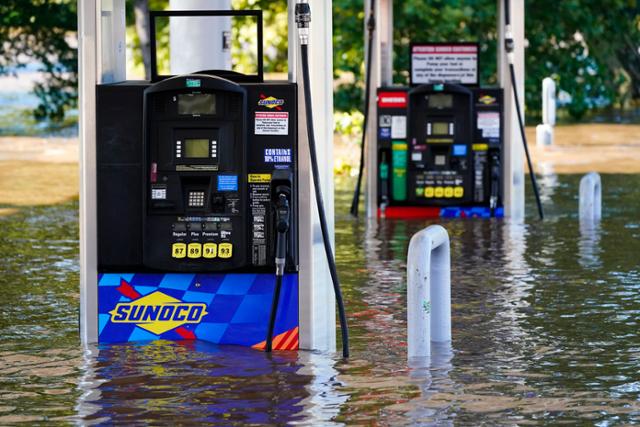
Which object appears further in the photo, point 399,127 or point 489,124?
point 399,127

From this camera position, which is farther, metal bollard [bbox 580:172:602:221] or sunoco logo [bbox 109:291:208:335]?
metal bollard [bbox 580:172:602:221]

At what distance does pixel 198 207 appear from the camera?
35.8 ft

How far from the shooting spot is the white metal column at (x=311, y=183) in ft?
35.5

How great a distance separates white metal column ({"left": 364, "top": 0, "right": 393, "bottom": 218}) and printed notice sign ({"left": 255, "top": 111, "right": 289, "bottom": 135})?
31.8ft

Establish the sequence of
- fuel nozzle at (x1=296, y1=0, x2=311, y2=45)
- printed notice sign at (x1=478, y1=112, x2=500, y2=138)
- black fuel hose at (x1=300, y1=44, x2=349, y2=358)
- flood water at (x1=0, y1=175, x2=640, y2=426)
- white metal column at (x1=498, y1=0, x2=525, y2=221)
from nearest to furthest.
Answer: flood water at (x1=0, y1=175, x2=640, y2=426), black fuel hose at (x1=300, y1=44, x2=349, y2=358), fuel nozzle at (x1=296, y1=0, x2=311, y2=45), printed notice sign at (x1=478, y1=112, x2=500, y2=138), white metal column at (x1=498, y1=0, x2=525, y2=221)

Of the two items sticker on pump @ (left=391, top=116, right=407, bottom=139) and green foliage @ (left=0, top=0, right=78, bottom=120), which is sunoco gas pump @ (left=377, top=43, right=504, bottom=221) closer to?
sticker on pump @ (left=391, top=116, right=407, bottom=139)

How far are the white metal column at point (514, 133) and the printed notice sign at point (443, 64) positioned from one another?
0.42 m

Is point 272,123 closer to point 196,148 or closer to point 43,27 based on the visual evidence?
point 196,148

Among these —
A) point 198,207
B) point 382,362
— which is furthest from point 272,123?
point 382,362

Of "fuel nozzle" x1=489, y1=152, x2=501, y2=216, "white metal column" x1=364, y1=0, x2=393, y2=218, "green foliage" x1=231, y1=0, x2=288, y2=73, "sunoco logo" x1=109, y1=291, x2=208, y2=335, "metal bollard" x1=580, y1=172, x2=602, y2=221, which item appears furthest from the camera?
"green foliage" x1=231, y1=0, x2=288, y2=73

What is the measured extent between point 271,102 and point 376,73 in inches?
392

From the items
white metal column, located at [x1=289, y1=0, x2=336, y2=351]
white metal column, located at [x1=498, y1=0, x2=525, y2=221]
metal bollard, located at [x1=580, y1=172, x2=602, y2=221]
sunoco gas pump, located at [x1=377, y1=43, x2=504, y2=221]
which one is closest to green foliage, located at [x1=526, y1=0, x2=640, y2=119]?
white metal column, located at [x1=498, y1=0, x2=525, y2=221]

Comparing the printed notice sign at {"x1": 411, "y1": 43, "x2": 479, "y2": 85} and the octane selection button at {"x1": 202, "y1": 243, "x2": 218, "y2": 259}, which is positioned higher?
the printed notice sign at {"x1": 411, "y1": 43, "x2": 479, "y2": 85}

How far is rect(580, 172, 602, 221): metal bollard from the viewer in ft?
64.2
